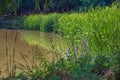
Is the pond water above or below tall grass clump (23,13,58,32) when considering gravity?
below

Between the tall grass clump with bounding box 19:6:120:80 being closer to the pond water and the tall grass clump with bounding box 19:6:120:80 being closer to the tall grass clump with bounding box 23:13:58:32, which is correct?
the pond water

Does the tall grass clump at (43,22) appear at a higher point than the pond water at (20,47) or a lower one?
higher

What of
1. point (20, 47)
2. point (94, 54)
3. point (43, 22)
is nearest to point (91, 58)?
point (94, 54)

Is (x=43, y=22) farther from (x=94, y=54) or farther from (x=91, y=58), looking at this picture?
(x=91, y=58)

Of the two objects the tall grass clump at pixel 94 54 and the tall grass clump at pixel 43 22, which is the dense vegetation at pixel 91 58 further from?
the tall grass clump at pixel 43 22

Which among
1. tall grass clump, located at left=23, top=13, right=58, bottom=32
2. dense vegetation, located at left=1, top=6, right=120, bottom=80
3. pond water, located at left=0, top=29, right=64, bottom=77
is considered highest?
tall grass clump, located at left=23, top=13, right=58, bottom=32

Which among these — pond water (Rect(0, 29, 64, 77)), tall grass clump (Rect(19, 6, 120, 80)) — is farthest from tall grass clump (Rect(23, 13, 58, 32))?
tall grass clump (Rect(19, 6, 120, 80))

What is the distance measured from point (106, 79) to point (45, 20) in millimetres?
19103

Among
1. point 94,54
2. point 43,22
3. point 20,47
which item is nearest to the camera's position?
point 94,54

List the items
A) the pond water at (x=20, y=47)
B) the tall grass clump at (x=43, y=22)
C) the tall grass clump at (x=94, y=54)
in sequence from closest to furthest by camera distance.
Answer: the tall grass clump at (x=94, y=54)
the pond water at (x=20, y=47)
the tall grass clump at (x=43, y=22)

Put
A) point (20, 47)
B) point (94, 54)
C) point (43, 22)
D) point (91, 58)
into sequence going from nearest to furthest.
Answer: point (91, 58), point (94, 54), point (20, 47), point (43, 22)

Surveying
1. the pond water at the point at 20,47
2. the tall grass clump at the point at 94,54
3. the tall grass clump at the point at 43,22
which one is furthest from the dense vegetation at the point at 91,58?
the tall grass clump at the point at 43,22

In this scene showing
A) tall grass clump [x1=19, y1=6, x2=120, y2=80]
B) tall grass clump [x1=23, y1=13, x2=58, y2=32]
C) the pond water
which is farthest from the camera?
tall grass clump [x1=23, y1=13, x2=58, y2=32]

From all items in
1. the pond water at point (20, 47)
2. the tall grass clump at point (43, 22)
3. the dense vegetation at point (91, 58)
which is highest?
the tall grass clump at point (43, 22)
